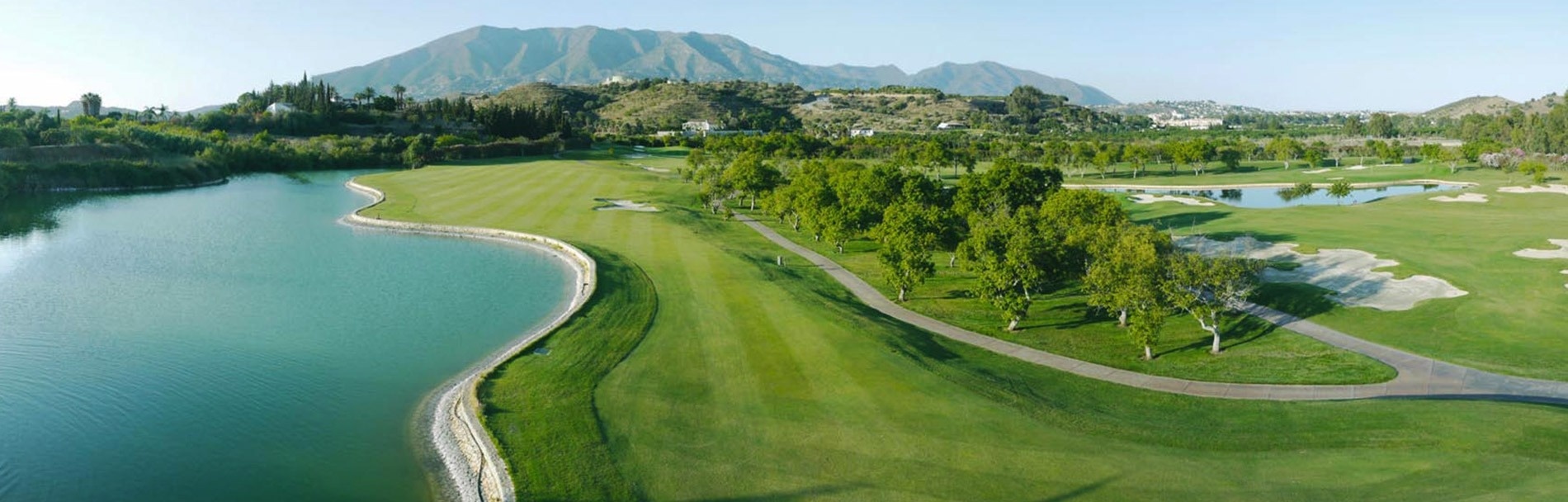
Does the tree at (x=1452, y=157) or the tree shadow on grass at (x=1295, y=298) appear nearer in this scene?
the tree shadow on grass at (x=1295, y=298)

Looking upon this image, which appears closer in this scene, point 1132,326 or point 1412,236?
point 1132,326

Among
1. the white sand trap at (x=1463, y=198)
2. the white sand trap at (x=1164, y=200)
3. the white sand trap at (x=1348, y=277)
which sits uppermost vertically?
the white sand trap at (x=1463, y=198)

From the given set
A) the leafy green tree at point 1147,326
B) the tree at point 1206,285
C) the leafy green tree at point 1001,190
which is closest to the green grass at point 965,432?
the leafy green tree at point 1147,326

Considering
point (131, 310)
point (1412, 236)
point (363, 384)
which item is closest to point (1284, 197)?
point (1412, 236)

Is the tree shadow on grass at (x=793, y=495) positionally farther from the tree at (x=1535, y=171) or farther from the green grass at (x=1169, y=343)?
Result: the tree at (x=1535, y=171)

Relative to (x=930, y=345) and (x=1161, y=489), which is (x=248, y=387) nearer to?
(x=930, y=345)
